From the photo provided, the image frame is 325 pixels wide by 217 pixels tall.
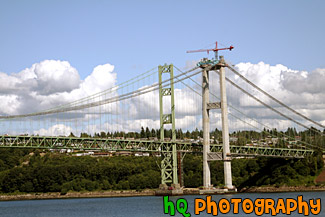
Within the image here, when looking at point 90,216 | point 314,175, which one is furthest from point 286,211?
point 314,175

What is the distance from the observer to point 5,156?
508ft

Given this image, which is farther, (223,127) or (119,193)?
(119,193)

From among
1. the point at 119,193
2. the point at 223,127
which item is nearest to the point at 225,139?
the point at 223,127

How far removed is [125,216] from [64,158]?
88.0m

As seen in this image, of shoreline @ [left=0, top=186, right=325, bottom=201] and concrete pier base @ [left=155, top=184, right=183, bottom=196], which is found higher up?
concrete pier base @ [left=155, top=184, right=183, bottom=196]

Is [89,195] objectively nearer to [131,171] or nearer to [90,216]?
[131,171]

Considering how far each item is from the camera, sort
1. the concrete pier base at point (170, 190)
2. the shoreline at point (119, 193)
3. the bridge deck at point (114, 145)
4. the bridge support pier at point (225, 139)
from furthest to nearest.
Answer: the shoreline at point (119, 193) → the concrete pier base at point (170, 190) → the bridge deck at point (114, 145) → the bridge support pier at point (225, 139)

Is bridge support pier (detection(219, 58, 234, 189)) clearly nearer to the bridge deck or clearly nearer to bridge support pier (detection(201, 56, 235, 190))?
bridge support pier (detection(201, 56, 235, 190))

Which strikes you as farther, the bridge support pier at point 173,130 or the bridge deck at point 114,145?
the bridge support pier at point 173,130

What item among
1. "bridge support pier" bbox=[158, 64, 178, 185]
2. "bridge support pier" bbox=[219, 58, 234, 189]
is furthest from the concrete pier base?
"bridge support pier" bbox=[219, 58, 234, 189]

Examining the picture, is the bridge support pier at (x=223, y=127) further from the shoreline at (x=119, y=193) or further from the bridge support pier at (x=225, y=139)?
the shoreline at (x=119, y=193)

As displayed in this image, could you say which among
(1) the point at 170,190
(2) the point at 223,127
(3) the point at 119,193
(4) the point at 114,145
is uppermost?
(2) the point at 223,127

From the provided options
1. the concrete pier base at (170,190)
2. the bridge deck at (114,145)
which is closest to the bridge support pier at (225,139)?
the bridge deck at (114,145)

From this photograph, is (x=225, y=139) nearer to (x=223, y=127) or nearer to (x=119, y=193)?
(x=223, y=127)
